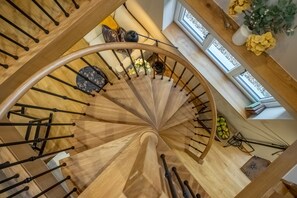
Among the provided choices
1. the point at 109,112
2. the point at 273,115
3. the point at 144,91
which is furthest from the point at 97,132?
the point at 273,115

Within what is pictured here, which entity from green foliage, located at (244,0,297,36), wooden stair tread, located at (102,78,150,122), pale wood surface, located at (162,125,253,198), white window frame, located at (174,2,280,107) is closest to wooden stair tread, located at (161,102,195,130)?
wooden stair tread, located at (102,78,150,122)

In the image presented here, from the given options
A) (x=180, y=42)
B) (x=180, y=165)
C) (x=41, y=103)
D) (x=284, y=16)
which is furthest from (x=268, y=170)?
(x=41, y=103)

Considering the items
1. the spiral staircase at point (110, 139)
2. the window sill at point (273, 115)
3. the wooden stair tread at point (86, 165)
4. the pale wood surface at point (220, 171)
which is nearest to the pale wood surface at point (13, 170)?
the spiral staircase at point (110, 139)

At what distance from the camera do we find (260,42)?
267 cm

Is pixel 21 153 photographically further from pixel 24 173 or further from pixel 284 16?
pixel 284 16

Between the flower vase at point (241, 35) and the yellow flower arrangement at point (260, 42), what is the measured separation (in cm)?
5

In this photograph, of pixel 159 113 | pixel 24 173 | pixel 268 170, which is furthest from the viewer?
pixel 159 113

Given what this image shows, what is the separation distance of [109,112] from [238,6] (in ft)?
5.14

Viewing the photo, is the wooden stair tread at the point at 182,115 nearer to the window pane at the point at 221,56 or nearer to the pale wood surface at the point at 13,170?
the window pane at the point at 221,56

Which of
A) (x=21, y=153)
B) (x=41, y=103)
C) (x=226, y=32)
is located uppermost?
(x=41, y=103)

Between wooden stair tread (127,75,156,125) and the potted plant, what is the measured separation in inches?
45.9

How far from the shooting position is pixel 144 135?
2537 millimetres

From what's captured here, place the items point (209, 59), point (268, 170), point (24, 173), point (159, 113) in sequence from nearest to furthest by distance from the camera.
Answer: point (24, 173), point (268, 170), point (159, 113), point (209, 59)

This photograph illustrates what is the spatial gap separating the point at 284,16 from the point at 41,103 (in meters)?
3.38
